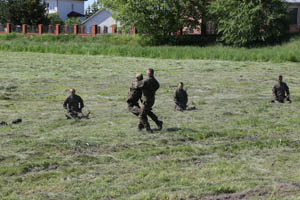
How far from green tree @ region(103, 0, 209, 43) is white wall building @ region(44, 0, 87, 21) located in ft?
145

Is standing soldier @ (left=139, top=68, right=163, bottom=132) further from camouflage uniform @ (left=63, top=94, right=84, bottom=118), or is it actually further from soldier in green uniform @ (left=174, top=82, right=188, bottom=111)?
soldier in green uniform @ (left=174, top=82, right=188, bottom=111)

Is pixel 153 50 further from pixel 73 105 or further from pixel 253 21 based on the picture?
pixel 73 105

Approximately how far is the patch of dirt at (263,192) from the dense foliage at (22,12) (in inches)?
2801

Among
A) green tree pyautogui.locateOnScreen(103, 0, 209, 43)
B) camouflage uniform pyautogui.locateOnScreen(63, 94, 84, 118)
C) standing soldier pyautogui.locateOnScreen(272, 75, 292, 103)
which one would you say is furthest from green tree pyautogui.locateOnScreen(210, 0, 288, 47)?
camouflage uniform pyautogui.locateOnScreen(63, 94, 84, 118)

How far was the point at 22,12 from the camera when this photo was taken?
75.4m

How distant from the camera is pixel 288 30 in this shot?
51.2m

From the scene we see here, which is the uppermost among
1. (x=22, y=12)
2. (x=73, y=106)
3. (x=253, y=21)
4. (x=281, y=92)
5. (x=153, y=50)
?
(x=22, y=12)

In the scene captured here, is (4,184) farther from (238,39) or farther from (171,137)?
(238,39)

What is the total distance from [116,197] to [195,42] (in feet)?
154

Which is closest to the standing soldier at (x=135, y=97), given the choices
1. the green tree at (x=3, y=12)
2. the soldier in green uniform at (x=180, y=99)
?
the soldier in green uniform at (x=180, y=99)

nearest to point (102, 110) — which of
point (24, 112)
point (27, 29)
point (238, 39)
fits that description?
point (24, 112)

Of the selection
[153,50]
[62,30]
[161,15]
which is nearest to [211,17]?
[161,15]

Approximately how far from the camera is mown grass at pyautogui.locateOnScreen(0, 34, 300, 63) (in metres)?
36.0

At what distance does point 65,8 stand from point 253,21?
5731cm
